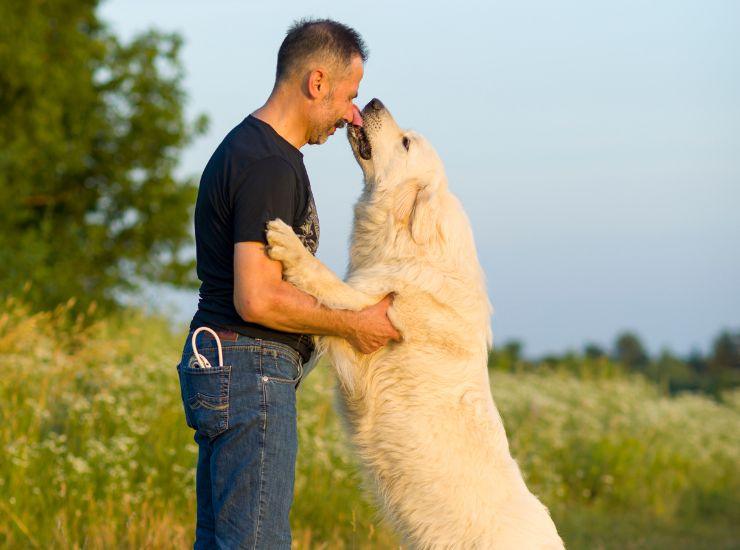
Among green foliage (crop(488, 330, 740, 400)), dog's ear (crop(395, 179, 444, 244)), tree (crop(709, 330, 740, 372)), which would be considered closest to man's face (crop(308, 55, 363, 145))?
dog's ear (crop(395, 179, 444, 244))

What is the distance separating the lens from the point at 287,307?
10.2 feet

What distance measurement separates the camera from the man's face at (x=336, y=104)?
130 inches

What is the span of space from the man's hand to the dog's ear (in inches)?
17.1

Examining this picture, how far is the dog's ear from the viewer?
13.0ft

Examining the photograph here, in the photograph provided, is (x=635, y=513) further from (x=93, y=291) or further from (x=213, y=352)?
(x=93, y=291)

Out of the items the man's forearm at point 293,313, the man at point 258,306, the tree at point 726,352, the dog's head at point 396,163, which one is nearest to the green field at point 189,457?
the man's forearm at point 293,313

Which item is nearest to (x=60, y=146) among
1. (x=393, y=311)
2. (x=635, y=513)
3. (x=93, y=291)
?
(x=93, y=291)

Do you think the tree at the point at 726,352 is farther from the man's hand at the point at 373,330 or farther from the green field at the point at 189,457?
the man's hand at the point at 373,330

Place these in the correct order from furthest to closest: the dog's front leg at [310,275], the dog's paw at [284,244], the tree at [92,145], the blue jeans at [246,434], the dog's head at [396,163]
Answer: the tree at [92,145] → the dog's head at [396,163] → the dog's front leg at [310,275] → the dog's paw at [284,244] → the blue jeans at [246,434]

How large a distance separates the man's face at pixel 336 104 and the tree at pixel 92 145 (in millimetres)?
9250

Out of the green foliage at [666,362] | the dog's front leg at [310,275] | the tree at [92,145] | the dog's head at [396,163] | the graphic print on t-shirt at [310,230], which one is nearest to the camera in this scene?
the dog's front leg at [310,275]

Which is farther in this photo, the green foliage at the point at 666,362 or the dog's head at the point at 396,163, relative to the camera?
the green foliage at the point at 666,362

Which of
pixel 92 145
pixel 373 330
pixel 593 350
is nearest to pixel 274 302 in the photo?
pixel 373 330

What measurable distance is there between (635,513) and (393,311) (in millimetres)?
6035
